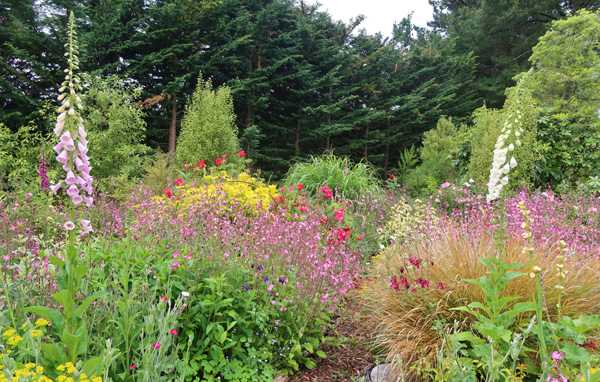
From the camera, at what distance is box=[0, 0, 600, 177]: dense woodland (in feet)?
37.4

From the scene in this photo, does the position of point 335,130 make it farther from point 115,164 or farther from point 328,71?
point 115,164

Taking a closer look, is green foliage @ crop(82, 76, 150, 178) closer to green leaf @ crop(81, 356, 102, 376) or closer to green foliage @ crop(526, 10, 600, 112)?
green leaf @ crop(81, 356, 102, 376)

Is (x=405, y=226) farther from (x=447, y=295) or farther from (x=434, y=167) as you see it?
(x=434, y=167)

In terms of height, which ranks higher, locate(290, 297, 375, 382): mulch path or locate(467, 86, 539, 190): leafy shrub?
locate(467, 86, 539, 190): leafy shrub

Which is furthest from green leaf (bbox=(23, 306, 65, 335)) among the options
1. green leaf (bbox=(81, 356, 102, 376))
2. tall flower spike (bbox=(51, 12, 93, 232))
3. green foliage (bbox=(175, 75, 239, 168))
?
green foliage (bbox=(175, 75, 239, 168))

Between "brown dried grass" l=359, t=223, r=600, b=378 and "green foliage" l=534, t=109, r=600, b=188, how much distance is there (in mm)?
6162

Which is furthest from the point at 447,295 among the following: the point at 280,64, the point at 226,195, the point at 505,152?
the point at 280,64

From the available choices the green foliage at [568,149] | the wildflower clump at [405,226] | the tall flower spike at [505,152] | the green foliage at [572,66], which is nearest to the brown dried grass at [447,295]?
the tall flower spike at [505,152]

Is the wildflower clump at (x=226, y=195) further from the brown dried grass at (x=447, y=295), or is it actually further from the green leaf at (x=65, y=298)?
the green leaf at (x=65, y=298)

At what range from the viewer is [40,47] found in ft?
36.8

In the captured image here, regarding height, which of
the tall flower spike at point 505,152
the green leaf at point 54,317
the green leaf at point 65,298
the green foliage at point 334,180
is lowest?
the green leaf at point 54,317

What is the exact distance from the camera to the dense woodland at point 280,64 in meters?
11.4

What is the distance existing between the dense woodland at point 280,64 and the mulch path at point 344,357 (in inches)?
321

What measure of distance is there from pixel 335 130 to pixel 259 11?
6.31 m
